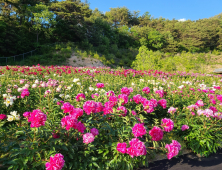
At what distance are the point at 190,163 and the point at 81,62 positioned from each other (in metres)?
17.3

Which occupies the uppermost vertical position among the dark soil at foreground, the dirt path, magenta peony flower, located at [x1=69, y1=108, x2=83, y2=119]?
the dirt path

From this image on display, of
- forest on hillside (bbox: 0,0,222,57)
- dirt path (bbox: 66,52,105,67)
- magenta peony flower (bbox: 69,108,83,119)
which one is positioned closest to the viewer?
magenta peony flower (bbox: 69,108,83,119)

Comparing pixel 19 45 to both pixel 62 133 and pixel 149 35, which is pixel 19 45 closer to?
pixel 62 133

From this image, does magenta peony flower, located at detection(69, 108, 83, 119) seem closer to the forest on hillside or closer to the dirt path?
the dirt path

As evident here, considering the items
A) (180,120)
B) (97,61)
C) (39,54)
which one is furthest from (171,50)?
(180,120)

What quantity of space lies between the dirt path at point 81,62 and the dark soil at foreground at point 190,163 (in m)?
16.3

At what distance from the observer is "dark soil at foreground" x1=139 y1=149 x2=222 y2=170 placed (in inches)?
100.0

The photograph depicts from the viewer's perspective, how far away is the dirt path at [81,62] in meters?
18.0

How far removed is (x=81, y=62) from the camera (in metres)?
18.7

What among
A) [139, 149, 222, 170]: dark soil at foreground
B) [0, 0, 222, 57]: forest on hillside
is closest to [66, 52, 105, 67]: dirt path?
[0, 0, 222, 57]: forest on hillside

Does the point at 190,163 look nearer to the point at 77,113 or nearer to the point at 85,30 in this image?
the point at 77,113

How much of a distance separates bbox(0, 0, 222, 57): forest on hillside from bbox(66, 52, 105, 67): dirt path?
15.2 ft

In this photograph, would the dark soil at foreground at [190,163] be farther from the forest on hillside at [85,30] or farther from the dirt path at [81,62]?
the forest on hillside at [85,30]

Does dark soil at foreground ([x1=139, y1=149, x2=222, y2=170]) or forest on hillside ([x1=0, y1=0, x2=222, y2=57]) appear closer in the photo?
dark soil at foreground ([x1=139, y1=149, x2=222, y2=170])
